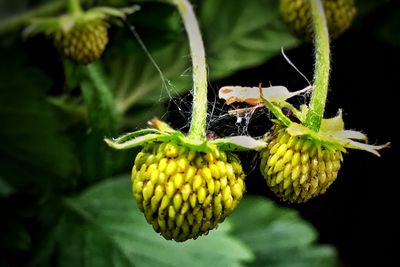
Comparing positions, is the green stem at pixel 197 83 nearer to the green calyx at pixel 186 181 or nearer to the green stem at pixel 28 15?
the green calyx at pixel 186 181

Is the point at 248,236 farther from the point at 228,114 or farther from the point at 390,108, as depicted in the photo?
the point at 228,114

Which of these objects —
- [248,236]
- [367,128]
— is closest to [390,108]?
[367,128]

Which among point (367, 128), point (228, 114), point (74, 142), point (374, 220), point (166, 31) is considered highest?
point (228, 114)

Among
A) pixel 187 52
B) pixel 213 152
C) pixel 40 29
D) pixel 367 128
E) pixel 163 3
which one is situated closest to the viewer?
pixel 213 152

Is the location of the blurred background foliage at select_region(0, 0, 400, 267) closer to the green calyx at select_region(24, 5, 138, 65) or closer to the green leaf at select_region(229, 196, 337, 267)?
the green calyx at select_region(24, 5, 138, 65)

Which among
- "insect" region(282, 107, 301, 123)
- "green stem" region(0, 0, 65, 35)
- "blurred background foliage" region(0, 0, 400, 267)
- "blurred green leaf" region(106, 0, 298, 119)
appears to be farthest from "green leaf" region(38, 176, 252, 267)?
"insect" region(282, 107, 301, 123)

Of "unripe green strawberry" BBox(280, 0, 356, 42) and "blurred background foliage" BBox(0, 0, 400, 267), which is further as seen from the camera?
"blurred background foliage" BBox(0, 0, 400, 267)

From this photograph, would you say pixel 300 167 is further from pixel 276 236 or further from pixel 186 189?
pixel 276 236

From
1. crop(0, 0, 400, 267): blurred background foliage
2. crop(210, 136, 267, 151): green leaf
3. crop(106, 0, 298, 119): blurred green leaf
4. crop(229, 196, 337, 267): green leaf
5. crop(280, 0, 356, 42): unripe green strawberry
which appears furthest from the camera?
crop(229, 196, 337, 267): green leaf

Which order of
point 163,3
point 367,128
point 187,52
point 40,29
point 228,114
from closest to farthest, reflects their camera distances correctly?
point 228,114
point 40,29
point 163,3
point 187,52
point 367,128
